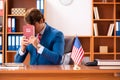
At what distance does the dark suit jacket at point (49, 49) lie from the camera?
2641 millimetres

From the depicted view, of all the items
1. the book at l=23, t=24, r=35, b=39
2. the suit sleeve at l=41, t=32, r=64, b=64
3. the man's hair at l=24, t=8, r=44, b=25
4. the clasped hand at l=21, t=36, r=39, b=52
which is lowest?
the suit sleeve at l=41, t=32, r=64, b=64

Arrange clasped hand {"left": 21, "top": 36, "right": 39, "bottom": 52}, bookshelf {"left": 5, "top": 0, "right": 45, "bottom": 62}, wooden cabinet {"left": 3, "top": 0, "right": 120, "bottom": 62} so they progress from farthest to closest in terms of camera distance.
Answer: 1. wooden cabinet {"left": 3, "top": 0, "right": 120, "bottom": 62}
2. bookshelf {"left": 5, "top": 0, "right": 45, "bottom": 62}
3. clasped hand {"left": 21, "top": 36, "right": 39, "bottom": 52}

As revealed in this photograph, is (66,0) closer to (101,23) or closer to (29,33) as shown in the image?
(101,23)

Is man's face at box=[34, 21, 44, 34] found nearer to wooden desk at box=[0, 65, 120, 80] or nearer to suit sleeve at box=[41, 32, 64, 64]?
suit sleeve at box=[41, 32, 64, 64]

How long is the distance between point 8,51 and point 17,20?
70 cm

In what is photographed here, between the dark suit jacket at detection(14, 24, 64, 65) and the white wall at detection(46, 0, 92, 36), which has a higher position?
the white wall at detection(46, 0, 92, 36)

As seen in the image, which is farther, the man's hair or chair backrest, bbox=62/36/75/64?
chair backrest, bbox=62/36/75/64

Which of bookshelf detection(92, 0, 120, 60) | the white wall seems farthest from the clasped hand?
bookshelf detection(92, 0, 120, 60)

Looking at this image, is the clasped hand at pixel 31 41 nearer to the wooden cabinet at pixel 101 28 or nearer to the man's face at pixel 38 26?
the man's face at pixel 38 26

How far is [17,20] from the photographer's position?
5387 mm

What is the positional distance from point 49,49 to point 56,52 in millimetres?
129

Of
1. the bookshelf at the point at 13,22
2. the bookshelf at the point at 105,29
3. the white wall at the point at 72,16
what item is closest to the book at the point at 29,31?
the bookshelf at the point at 13,22

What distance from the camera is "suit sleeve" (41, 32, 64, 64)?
8.27 ft

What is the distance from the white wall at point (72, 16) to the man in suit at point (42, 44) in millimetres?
2684
